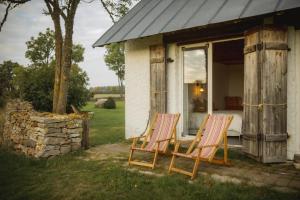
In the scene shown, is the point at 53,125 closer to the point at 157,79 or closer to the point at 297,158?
the point at 157,79

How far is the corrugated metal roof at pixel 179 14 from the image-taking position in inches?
213

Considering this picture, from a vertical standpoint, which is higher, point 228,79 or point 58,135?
point 228,79

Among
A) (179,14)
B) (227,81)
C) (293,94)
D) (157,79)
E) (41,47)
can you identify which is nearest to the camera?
(293,94)

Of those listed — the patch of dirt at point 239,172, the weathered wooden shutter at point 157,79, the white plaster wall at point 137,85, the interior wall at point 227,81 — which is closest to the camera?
the patch of dirt at point 239,172

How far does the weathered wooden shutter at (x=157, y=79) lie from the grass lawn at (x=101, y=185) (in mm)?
2159

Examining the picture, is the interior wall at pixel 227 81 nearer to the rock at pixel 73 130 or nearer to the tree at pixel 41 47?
the rock at pixel 73 130

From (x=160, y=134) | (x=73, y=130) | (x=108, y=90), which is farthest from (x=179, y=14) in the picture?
(x=108, y=90)

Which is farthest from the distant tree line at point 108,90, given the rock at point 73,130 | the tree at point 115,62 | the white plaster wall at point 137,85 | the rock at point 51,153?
the rock at point 51,153

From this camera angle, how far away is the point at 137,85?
854 cm

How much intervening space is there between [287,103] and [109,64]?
34.6 metres

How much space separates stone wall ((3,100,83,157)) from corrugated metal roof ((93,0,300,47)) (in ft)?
8.14

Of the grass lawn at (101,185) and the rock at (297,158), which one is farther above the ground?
the rock at (297,158)

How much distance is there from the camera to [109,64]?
39062 mm

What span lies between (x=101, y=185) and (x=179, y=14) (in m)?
4.49
